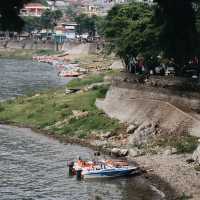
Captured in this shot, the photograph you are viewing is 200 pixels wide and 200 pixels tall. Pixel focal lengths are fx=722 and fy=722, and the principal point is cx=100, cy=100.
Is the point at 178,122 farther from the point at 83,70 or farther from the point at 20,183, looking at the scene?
the point at 83,70

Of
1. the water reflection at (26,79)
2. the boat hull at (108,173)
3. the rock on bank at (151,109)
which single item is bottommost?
the water reflection at (26,79)

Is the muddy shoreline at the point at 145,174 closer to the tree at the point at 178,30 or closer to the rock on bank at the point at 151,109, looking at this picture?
the rock on bank at the point at 151,109

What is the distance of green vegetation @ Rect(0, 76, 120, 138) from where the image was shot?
71.3 meters

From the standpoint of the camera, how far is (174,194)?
48.2 m

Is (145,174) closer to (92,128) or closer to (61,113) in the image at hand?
(92,128)

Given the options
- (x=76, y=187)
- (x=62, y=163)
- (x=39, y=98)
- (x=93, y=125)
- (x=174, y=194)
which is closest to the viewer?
(x=174, y=194)

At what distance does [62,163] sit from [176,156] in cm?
978

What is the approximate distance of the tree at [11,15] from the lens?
33.4 m

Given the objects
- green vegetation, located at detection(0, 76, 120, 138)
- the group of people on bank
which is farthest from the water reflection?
the group of people on bank

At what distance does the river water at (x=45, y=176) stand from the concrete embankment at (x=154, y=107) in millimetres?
6388

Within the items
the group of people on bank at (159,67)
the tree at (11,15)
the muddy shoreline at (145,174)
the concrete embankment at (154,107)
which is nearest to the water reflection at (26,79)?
the group of people on bank at (159,67)

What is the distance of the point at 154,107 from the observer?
6469 centimetres

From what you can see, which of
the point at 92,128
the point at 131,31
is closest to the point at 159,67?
the point at 131,31

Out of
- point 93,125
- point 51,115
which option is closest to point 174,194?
point 93,125
